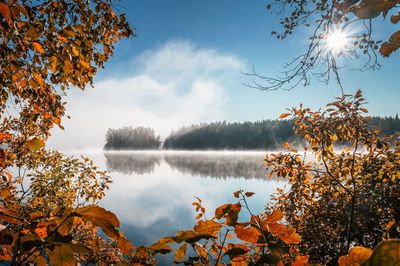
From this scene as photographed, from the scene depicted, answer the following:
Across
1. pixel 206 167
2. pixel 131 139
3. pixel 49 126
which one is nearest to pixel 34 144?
pixel 49 126

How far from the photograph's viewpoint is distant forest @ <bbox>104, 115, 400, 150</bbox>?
10212 centimetres

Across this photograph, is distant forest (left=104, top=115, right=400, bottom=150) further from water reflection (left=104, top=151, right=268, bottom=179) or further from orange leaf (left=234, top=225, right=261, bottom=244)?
orange leaf (left=234, top=225, right=261, bottom=244)

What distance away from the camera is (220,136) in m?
117

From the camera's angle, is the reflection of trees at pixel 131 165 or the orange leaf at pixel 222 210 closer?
the orange leaf at pixel 222 210

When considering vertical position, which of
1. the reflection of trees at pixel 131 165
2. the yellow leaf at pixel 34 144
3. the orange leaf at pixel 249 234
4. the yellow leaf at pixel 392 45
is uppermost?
the yellow leaf at pixel 392 45

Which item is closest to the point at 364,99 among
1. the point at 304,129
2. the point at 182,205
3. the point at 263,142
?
the point at 304,129

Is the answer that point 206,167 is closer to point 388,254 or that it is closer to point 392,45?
point 392,45

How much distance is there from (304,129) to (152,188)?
37323 millimetres

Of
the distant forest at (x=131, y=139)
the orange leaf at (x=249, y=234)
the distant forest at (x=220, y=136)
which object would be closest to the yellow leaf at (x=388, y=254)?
the orange leaf at (x=249, y=234)

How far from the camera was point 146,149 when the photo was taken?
146 m

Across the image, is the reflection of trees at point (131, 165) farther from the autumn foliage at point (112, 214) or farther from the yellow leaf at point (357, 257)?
the yellow leaf at point (357, 257)

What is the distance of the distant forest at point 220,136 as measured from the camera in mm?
102125

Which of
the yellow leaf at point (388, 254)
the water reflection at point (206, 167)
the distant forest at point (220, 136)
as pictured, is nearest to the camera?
the yellow leaf at point (388, 254)

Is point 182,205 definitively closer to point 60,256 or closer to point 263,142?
point 60,256
